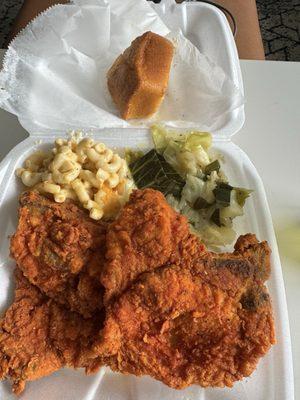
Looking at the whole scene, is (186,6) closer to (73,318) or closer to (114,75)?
(114,75)

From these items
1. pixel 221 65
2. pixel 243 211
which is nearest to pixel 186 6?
pixel 221 65

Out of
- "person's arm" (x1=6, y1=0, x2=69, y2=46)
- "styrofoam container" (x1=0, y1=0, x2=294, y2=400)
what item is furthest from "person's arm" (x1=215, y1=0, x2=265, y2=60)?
"person's arm" (x1=6, y1=0, x2=69, y2=46)

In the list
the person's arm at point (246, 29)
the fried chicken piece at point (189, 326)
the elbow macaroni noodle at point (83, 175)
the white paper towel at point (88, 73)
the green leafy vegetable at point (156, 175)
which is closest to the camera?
the fried chicken piece at point (189, 326)

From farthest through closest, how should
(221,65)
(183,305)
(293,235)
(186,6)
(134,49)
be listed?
(186,6) → (221,65) → (134,49) → (293,235) → (183,305)

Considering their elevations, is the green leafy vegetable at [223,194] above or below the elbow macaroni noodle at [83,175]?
below

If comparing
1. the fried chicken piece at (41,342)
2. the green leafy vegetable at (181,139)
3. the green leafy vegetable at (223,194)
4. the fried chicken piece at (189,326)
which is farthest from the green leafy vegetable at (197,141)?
the fried chicken piece at (41,342)

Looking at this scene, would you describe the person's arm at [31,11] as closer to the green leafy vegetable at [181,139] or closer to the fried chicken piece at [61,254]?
the green leafy vegetable at [181,139]

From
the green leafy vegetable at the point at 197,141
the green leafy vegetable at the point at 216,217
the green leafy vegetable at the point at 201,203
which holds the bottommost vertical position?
the green leafy vegetable at the point at 216,217
